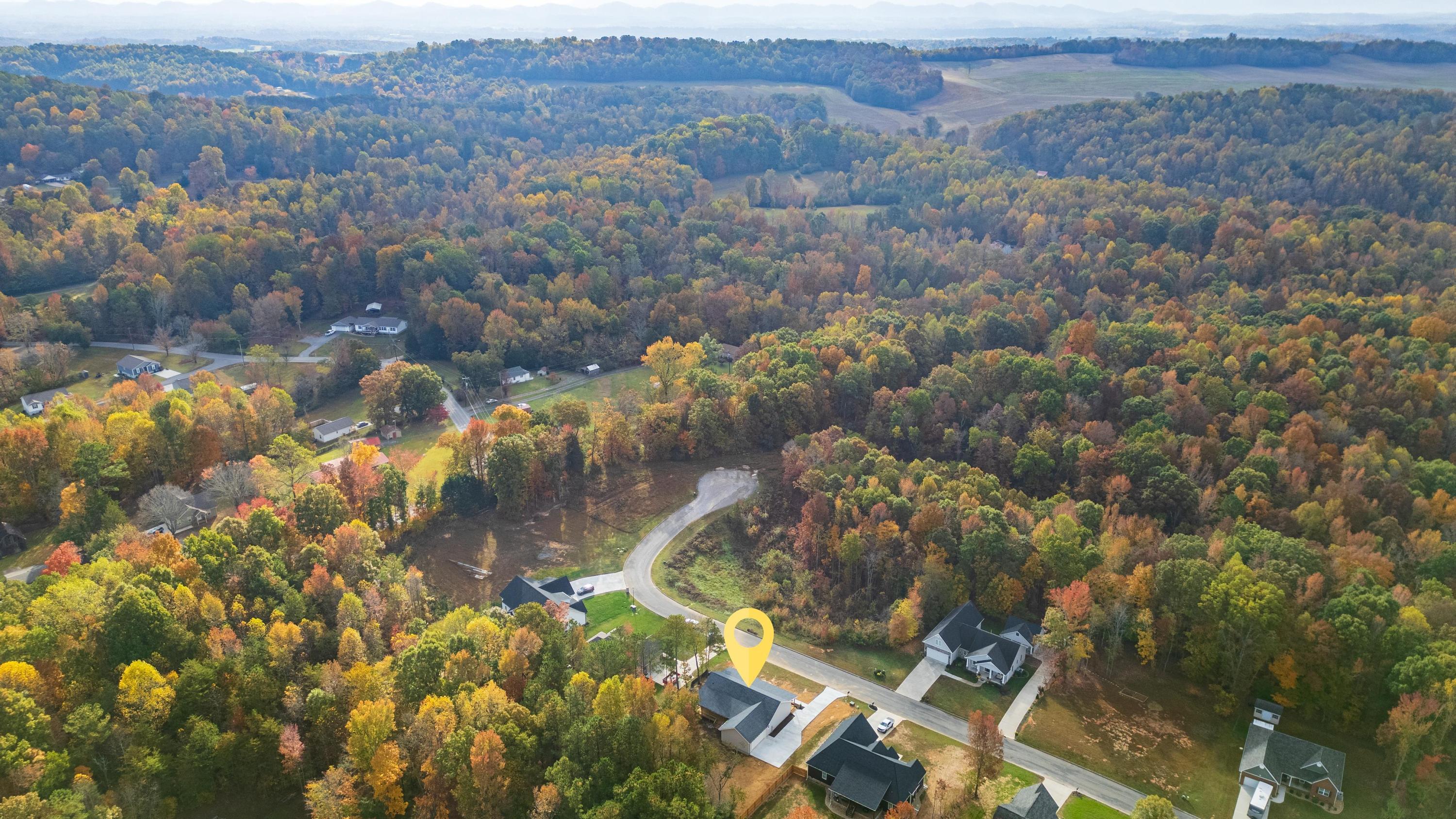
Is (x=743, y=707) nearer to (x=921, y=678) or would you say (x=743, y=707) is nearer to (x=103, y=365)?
(x=921, y=678)

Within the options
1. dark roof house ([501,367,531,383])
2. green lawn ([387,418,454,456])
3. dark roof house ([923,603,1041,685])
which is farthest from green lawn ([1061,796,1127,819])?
dark roof house ([501,367,531,383])

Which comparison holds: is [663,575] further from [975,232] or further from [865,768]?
[975,232]

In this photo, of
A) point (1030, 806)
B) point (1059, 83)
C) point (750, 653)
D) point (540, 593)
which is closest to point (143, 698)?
point (540, 593)

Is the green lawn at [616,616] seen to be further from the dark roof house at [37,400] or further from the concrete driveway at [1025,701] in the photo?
the dark roof house at [37,400]

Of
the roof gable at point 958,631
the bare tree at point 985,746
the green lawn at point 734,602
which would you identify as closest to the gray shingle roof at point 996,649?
the roof gable at point 958,631

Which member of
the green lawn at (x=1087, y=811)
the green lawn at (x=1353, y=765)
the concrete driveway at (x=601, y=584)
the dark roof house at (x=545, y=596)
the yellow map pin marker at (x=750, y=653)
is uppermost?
the yellow map pin marker at (x=750, y=653)

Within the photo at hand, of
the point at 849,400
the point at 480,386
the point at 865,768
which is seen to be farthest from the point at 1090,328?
the point at 480,386
